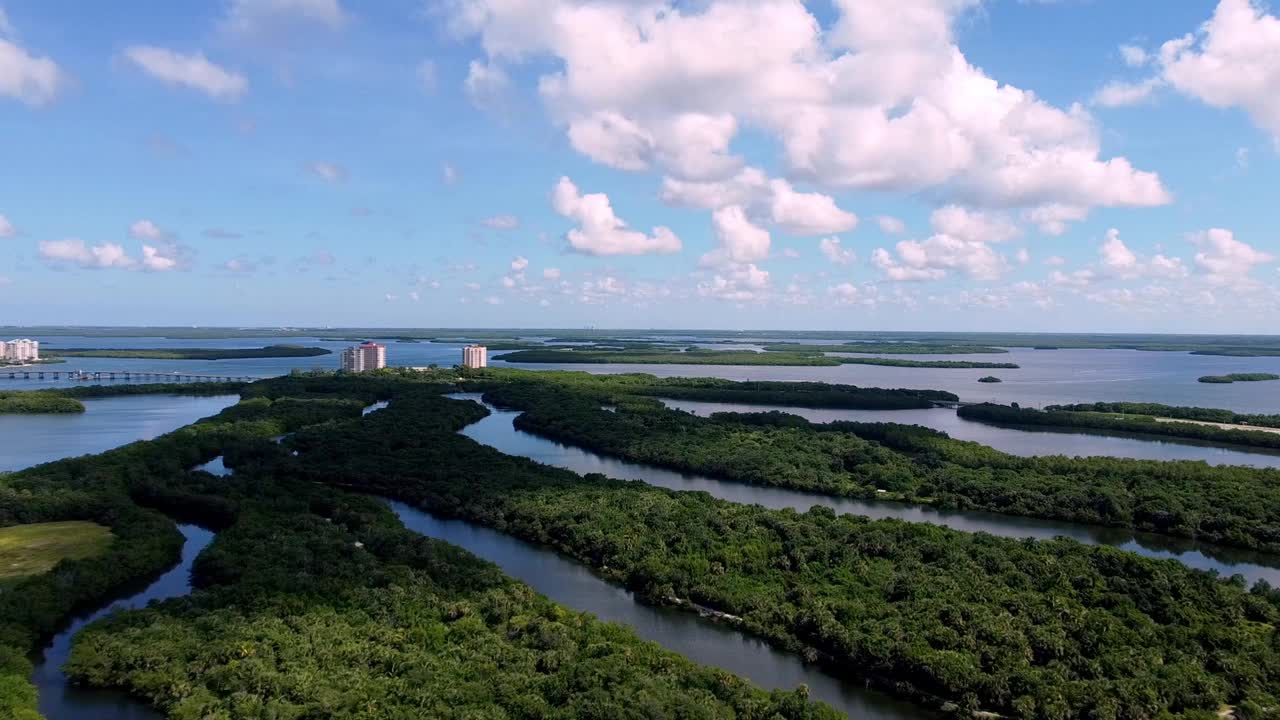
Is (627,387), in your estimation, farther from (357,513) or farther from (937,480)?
(357,513)

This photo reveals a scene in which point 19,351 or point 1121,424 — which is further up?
point 19,351

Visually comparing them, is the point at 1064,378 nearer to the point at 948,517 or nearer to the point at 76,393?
the point at 948,517

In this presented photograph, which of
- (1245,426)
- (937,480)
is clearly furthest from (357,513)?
(1245,426)

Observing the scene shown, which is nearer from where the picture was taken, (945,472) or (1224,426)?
(945,472)

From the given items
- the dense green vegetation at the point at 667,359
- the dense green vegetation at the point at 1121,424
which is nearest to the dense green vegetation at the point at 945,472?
the dense green vegetation at the point at 1121,424

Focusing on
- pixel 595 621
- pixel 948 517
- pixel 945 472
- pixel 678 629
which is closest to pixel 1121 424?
pixel 945 472

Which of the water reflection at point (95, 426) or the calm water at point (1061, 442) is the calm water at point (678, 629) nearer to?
the water reflection at point (95, 426)
